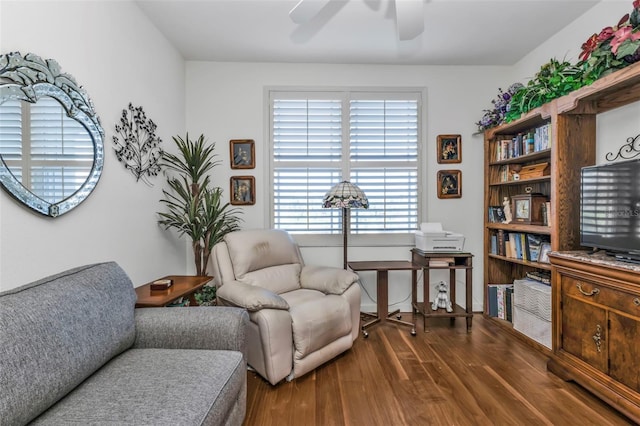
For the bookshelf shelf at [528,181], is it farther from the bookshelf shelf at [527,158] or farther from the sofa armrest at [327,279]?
the sofa armrest at [327,279]

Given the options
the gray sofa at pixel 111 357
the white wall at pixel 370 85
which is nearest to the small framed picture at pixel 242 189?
the white wall at pixel 370 85

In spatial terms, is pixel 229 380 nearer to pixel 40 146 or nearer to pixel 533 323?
pixel 40 146

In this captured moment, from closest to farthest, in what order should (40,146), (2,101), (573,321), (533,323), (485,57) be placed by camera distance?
1. (2,101)
2. (40,146)
3. (573,321)
4. (533,323)
5. (485,57)

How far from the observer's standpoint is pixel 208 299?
253 centimetres

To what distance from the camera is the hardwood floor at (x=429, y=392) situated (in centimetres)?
167

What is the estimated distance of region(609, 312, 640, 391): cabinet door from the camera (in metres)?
1.59

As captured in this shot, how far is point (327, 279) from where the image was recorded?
100 inches

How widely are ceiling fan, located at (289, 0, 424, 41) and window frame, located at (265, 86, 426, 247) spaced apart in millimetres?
1234

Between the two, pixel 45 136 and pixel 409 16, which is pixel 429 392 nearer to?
pixel 409 16

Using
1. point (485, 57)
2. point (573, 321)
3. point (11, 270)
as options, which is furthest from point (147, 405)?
point (485, 57)

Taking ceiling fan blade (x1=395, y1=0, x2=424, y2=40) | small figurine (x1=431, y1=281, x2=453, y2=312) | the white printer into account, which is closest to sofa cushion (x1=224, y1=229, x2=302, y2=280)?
the white printer

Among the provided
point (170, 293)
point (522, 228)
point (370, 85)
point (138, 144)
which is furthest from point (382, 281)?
point (138, 144)

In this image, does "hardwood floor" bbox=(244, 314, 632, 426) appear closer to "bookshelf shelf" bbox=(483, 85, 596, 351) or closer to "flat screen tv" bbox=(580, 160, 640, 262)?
"bookshelf shelf" bbox=(483, 85, 596, 351)

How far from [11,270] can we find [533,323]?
11.2ft
